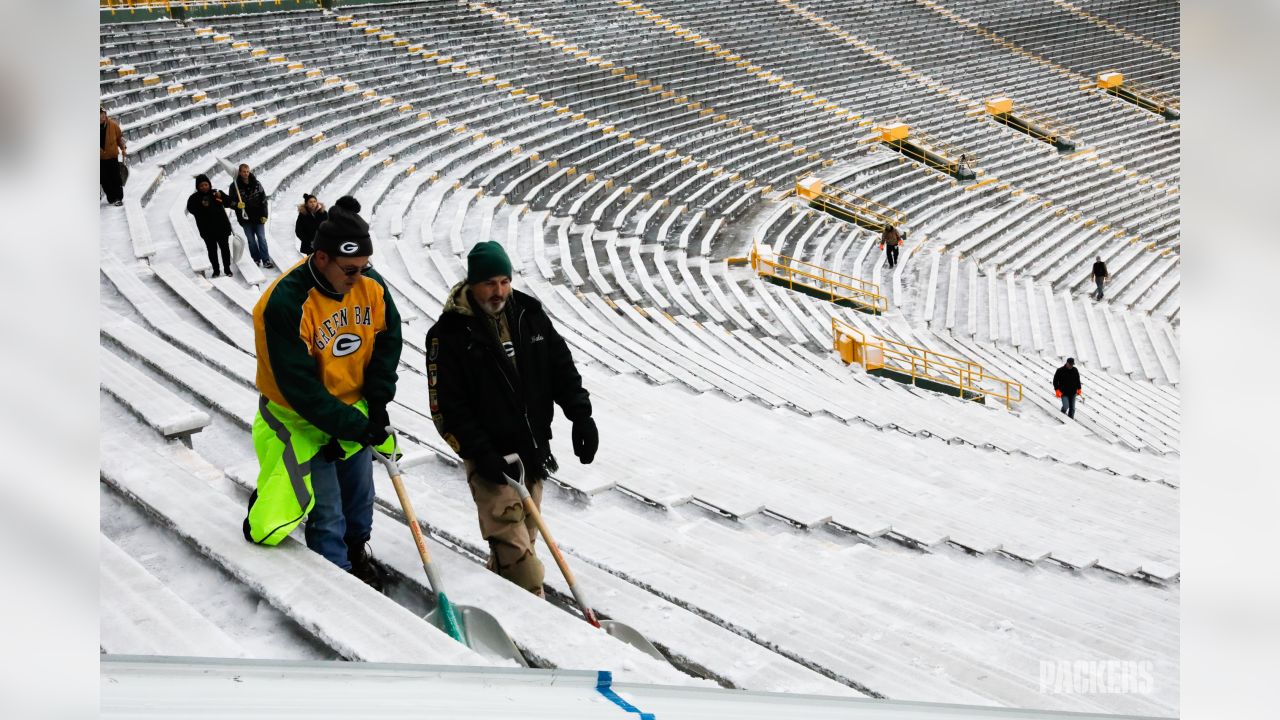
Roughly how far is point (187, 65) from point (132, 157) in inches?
125

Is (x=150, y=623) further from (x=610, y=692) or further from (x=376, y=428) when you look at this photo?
(x=610, y=692)

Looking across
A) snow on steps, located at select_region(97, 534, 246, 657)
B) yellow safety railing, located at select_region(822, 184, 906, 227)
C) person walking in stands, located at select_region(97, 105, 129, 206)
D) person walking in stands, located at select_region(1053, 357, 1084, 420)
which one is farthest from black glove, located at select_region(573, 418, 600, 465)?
yellow safety railing, located at select_region(822, 184, 906, 227)

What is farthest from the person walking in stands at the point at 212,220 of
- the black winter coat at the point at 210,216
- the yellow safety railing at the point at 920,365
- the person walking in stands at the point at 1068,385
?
the person walking in stands at the point at 1068,385

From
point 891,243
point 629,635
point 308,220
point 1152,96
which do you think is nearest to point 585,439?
point 629,635

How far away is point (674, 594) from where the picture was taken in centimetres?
346

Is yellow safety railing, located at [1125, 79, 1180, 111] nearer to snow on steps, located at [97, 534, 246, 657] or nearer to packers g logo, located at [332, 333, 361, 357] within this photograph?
packers g logo, located at [332, 333, 361, 357]

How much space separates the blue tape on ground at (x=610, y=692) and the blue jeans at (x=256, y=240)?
Answer: 5.35 metres

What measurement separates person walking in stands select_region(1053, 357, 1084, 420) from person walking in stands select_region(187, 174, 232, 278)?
246 inches

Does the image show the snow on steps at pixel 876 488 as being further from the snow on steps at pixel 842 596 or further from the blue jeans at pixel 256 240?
the blue jeans at pixel 256 240

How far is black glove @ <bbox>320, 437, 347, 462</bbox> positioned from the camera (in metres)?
2.89

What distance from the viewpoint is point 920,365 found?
35.1ft

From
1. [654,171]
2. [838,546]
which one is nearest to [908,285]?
[654,171]

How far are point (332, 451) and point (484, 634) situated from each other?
23.2 inches
